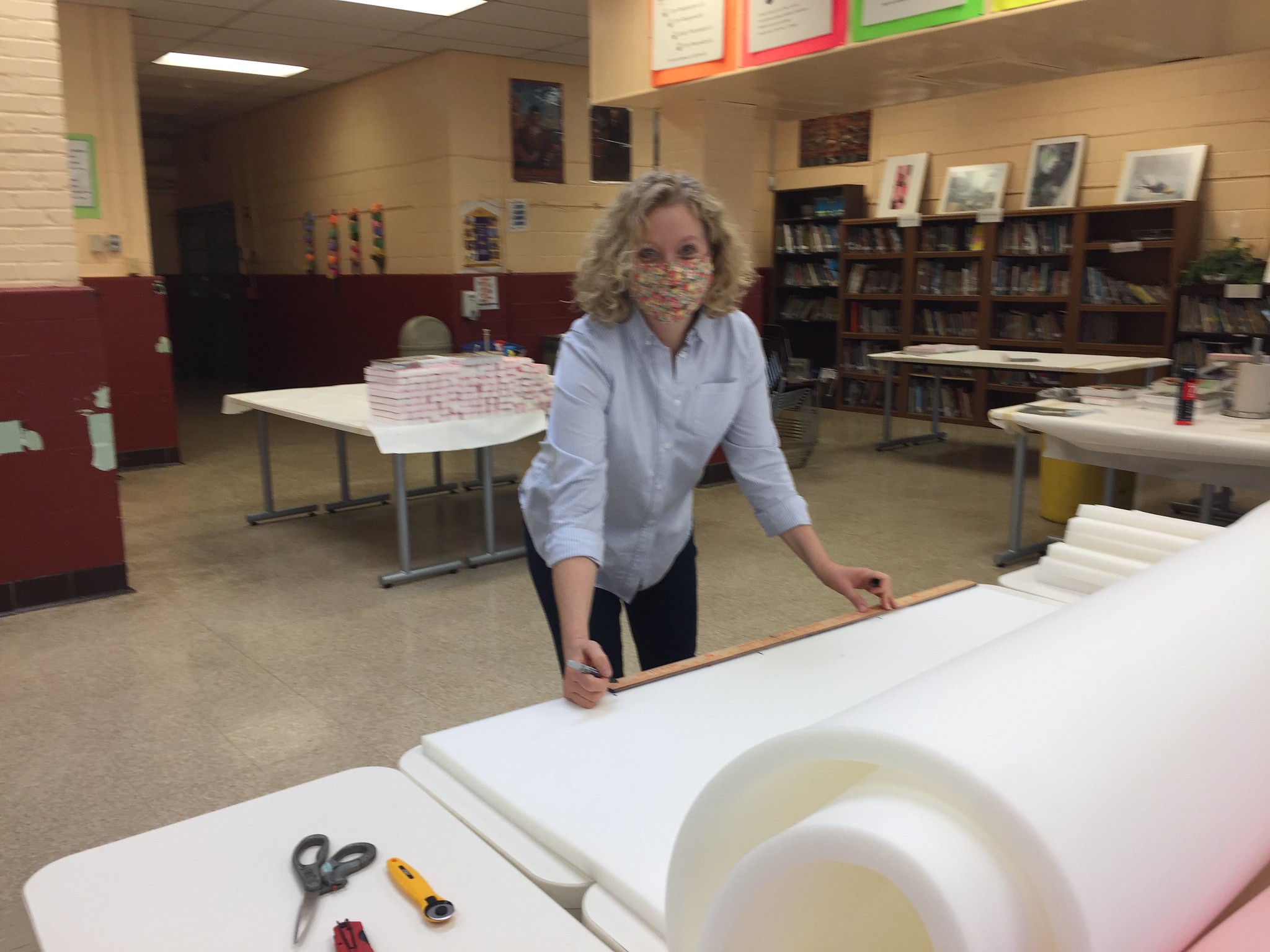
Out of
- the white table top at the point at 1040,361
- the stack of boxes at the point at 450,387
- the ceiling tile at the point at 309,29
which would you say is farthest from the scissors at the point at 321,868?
the ceiling tile at the point at 309,29

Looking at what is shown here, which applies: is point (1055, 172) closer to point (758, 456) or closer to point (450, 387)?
point (450, 387)

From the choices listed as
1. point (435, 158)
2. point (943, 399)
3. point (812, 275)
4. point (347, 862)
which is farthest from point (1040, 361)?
point (347, 862)

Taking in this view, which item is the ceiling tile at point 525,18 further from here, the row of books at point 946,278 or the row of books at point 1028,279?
the row of books at point 1028,279

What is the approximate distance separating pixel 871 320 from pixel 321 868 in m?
8.60

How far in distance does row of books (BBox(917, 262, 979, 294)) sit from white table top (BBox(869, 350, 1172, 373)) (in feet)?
4.42

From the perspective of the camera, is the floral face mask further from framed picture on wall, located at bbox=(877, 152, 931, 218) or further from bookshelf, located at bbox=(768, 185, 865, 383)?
bookshelf, located at bbox=(768, 185, 865, 383)

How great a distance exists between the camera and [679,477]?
1782 mm

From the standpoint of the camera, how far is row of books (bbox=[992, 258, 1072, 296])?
759cm

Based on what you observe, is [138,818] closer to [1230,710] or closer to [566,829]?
[566,829]

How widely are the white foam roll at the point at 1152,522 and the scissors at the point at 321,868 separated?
1.43 meters

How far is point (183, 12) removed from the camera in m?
6.69

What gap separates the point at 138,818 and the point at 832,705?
194 cm

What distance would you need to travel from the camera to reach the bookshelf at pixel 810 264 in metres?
9.14

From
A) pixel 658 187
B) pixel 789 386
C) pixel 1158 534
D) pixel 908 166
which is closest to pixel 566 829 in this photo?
pixel 658 187
